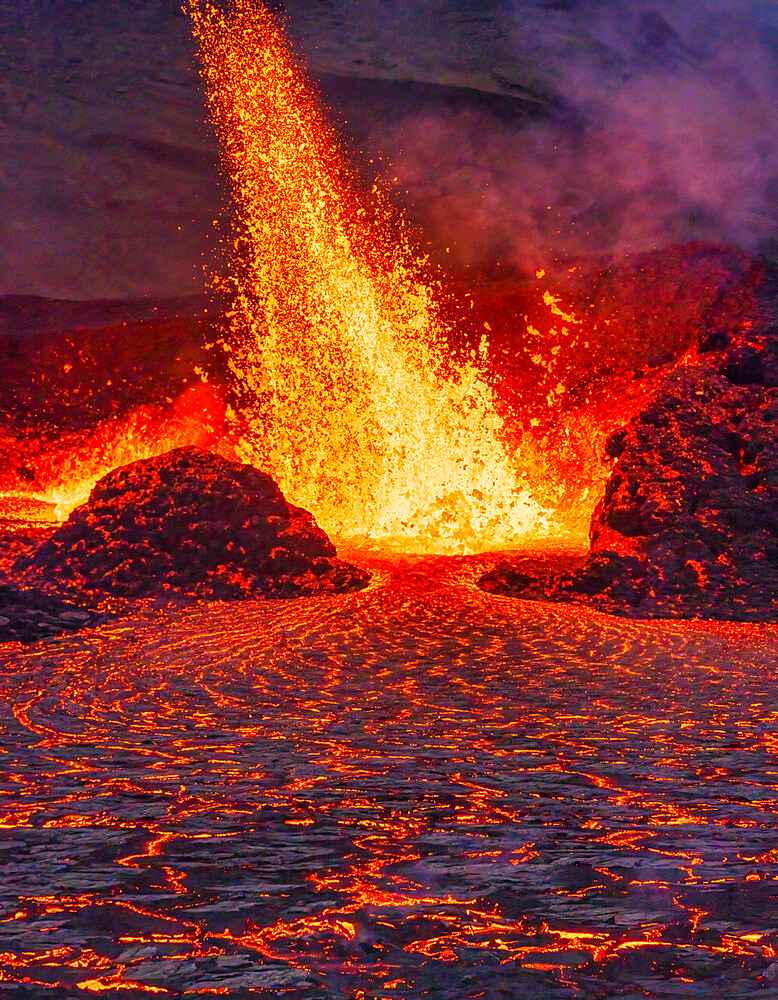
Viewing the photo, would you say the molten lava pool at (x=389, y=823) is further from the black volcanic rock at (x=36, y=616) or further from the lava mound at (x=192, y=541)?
the lava mound at (x=192, y=541)

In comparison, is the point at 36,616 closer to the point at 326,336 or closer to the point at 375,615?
the point at 375,615

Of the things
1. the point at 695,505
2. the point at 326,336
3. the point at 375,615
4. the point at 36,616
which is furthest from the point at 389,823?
the point at 326,336

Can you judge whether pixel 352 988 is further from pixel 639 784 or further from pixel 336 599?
pixel 336 599

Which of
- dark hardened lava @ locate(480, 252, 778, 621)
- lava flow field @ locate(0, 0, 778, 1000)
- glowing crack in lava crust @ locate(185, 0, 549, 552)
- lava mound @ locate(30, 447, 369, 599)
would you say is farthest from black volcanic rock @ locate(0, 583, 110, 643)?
glowing crack in lava crust @ locate(185, 0, 549, 552)

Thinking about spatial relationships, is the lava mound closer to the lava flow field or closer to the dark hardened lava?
the lava flow field

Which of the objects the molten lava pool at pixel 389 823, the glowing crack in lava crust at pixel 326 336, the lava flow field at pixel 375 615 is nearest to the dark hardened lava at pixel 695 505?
the lava flow field at pixel 375 615

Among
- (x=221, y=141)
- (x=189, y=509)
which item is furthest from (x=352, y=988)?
(x=221, y=141)

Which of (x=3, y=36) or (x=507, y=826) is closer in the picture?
(x=507, y=826)
